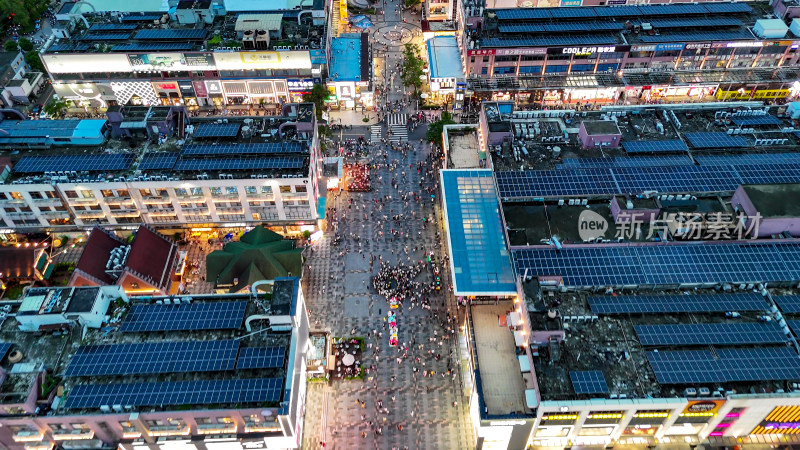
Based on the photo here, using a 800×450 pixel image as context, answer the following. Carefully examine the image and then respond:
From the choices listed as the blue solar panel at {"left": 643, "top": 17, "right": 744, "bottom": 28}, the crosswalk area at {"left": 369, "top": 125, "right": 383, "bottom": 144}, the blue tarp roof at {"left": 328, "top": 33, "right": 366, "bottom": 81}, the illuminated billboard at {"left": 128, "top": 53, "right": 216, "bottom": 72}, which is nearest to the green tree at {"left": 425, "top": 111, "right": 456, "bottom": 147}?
the crosswalk area at {"left": 369, "top": 125, "right": 383, "bottom": 144}

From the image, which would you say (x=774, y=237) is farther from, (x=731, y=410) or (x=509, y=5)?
(x=509, y=5)

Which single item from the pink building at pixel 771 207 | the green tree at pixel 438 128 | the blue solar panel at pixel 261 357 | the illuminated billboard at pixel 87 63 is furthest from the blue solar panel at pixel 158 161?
the pink building at pixel 771 207

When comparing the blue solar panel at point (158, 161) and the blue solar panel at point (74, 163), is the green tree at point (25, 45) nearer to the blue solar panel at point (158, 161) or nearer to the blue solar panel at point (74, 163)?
the blue solar panel at point (74, 163)

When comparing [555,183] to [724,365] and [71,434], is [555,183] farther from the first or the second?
[71,434]

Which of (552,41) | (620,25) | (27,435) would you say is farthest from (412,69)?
(27,435)

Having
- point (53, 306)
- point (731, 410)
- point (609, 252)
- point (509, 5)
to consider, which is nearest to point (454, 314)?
point (609, 252)
